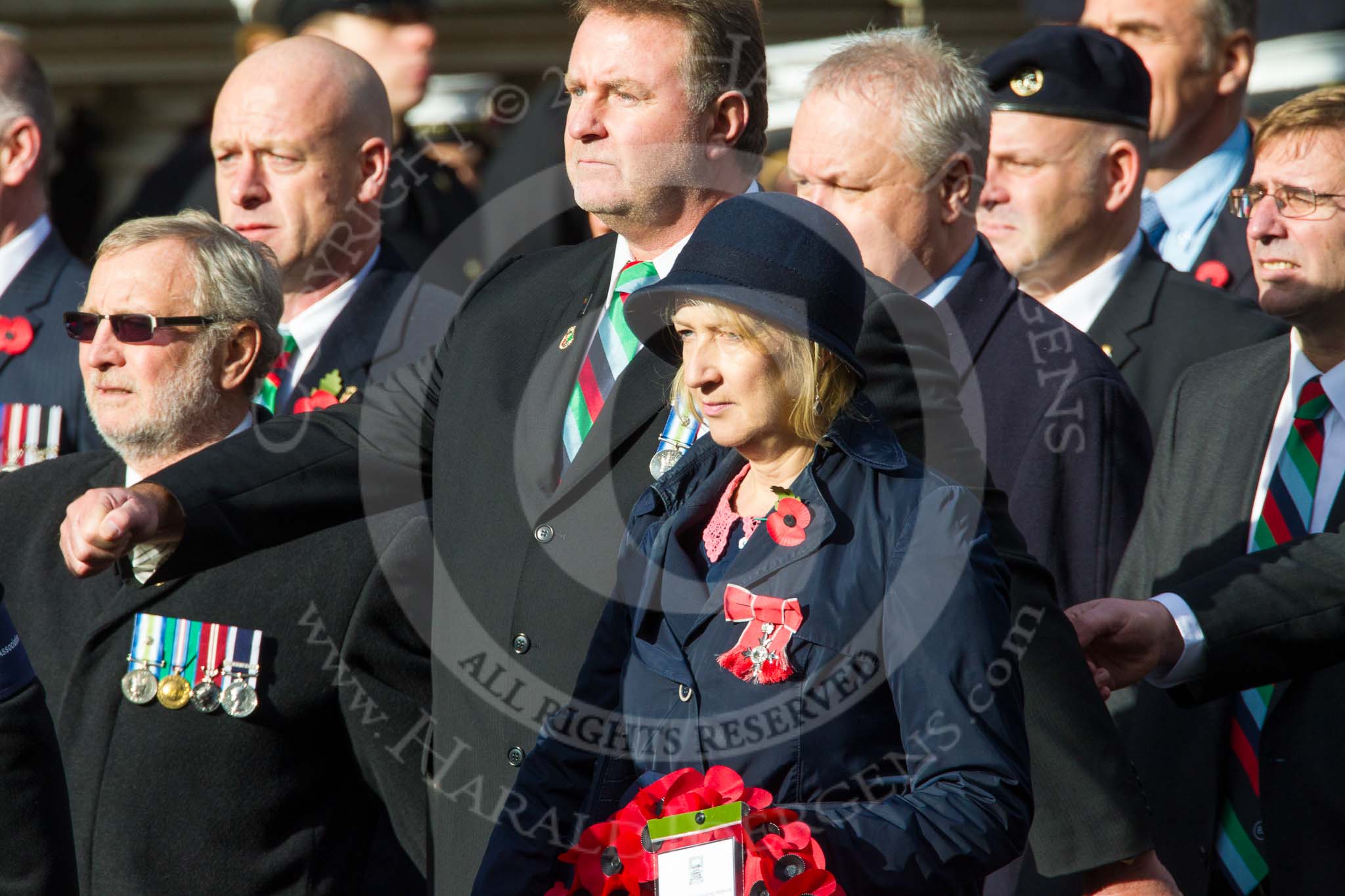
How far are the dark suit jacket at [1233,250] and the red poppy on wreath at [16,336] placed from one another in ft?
10.7

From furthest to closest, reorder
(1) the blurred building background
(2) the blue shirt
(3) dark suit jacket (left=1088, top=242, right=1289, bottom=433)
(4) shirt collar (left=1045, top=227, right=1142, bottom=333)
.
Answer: (1) the blurred building background → (2) the blue shirt → (4) shirt collar (left=1045, top=227, right=1142, bottom=333) → (3) dark suit jacket (left=1088, top=242, right=1289, bottom=433)

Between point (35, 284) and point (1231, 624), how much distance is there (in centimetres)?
355

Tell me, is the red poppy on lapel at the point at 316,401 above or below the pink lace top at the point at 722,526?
below

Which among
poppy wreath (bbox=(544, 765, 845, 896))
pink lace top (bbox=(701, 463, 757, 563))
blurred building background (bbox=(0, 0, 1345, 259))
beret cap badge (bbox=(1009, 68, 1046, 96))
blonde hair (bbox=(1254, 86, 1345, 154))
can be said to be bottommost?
blurred building background (bbox=(0, 0, 1345, 259))

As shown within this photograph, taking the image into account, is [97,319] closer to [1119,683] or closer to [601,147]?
[601,147]

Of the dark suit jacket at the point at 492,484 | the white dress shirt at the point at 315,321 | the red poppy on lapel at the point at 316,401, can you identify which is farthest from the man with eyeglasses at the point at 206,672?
the white dress shirt at the point at 315,321

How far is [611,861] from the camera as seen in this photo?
2.63 metres

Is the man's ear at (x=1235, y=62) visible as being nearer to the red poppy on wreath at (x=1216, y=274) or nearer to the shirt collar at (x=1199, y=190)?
the shirt collar at (x=1199, y=190)

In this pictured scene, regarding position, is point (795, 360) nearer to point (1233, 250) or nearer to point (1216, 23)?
point (1233, 250)

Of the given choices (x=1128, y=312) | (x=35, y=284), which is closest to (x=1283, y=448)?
(x=1128, y=312)

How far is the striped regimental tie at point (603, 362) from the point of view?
11.6 feet

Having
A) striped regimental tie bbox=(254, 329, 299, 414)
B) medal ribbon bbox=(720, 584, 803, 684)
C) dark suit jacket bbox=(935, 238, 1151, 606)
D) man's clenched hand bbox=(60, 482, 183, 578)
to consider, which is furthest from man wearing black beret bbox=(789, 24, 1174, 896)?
man's clenched hand bbox=(60, 482, 183, 578)

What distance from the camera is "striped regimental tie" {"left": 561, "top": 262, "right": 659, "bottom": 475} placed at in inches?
139

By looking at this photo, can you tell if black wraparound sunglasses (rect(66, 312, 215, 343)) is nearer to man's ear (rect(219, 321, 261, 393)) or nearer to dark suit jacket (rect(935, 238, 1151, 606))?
man's ear (rect(219, 321, 261, 393))
